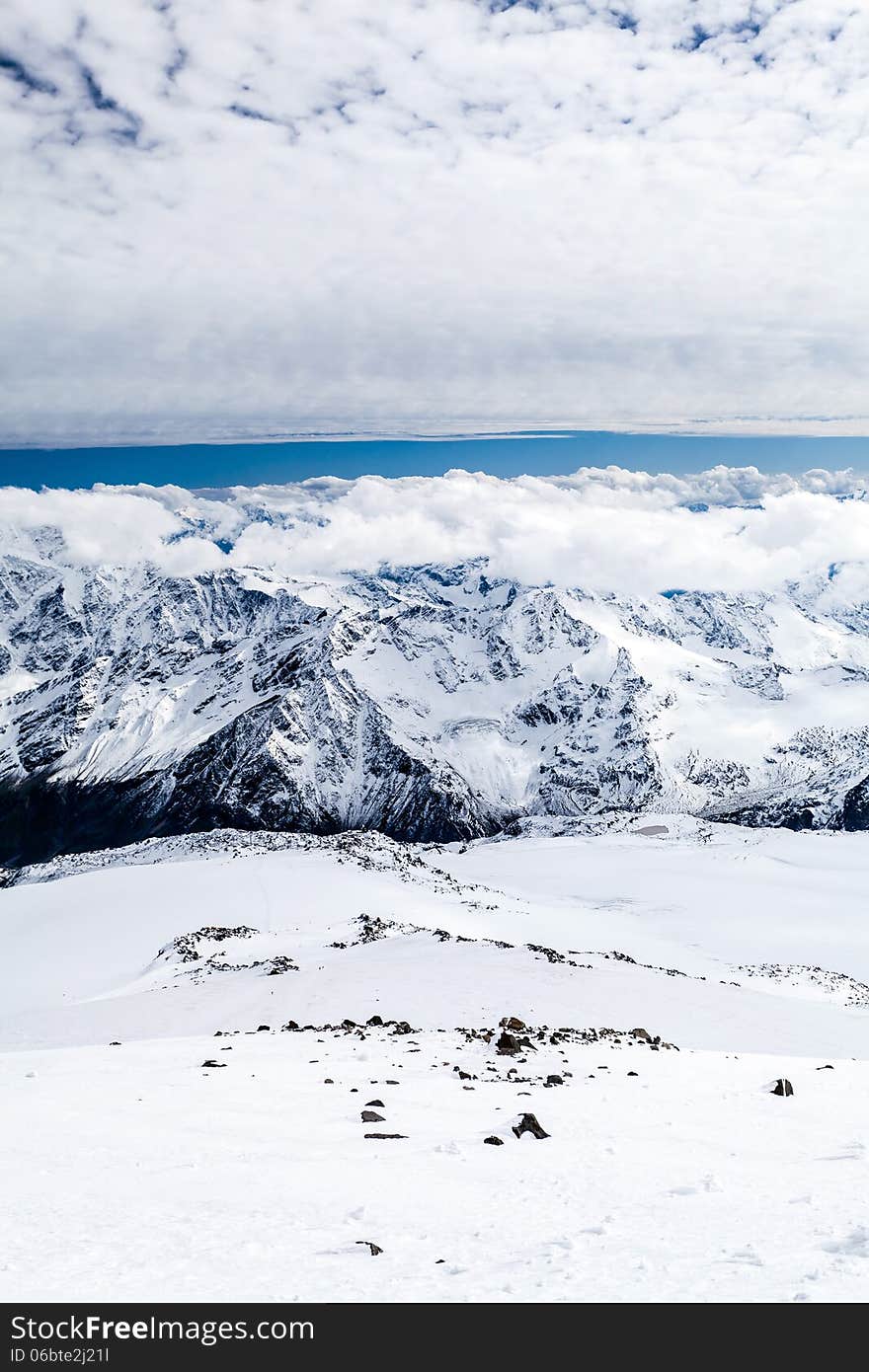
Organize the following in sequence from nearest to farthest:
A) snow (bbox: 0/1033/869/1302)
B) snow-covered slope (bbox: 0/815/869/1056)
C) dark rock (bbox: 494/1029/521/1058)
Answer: snow (bbox: 0/1033/869/1302) < dark rock (bbox: 494/1029/521/1058) < snow-covered slope (bbox: 0/815/869/1056)

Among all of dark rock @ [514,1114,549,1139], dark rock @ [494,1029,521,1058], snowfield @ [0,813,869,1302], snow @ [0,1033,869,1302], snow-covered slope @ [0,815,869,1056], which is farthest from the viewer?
snow-covered slope @ [0,815,869,1056]

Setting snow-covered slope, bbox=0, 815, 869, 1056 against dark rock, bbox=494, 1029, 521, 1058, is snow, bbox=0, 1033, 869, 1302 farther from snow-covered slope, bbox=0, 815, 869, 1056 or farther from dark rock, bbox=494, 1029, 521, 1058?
snow-covered slope, bbox=0, 815, 869, 1056

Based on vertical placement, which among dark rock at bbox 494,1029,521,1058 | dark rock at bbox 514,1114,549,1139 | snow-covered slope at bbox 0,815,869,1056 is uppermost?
dark rock at bbox 514,1114,549,1139

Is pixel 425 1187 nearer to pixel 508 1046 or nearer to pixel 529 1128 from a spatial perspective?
pixel 529 1128

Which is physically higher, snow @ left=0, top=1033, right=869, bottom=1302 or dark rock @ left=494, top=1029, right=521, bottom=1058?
snow @ left=0, top=1033, right=869, bottom=1302

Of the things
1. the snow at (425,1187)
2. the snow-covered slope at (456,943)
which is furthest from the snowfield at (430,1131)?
the snow-covered slope at (456,943)

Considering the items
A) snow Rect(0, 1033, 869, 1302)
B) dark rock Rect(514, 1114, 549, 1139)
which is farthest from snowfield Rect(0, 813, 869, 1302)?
dark rock Rect(514, 1114, 549, 1139)
